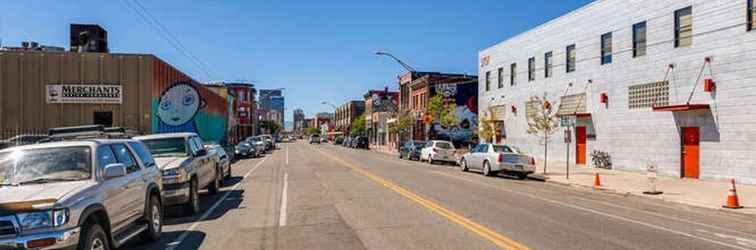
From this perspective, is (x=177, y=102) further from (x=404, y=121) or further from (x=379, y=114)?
(x=379, y=114)

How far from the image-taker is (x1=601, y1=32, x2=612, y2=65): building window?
94.5ft

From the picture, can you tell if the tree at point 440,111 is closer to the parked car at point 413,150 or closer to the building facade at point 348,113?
the parked car at point 413,150

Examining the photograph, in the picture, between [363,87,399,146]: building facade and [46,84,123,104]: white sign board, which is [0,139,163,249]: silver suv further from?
[363,87,399,146]: building facade

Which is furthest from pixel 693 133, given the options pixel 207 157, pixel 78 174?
pixel 78 174

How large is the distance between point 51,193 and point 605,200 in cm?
1379

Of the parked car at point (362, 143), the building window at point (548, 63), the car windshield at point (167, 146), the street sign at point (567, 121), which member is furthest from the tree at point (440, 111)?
the car windshield at point (167, 146)

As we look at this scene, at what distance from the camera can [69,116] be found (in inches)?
1139

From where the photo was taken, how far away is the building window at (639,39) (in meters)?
26.1

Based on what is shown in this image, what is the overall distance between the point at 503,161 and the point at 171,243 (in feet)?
57.1

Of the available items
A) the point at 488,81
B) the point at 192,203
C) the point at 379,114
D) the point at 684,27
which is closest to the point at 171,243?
the point at 192,203

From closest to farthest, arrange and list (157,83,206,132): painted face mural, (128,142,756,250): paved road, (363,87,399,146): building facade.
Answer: (128,142,756,250): paved road < (157,83,206,132): painted face mural < (363,87,399,146): building facade

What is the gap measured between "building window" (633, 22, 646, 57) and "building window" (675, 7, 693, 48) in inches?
87.2

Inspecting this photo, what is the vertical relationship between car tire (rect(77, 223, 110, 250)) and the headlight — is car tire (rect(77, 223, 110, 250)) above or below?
below

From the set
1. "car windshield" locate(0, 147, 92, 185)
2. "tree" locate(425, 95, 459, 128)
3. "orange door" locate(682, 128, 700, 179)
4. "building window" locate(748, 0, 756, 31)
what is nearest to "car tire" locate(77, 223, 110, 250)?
"car windshield" locate(0, 147, 92, 185)
